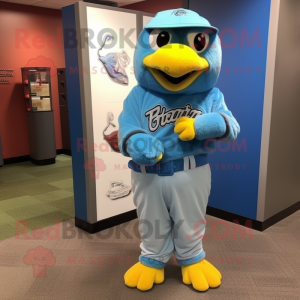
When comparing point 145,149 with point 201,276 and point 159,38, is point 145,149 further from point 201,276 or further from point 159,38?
point 201,276

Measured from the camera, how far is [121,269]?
90.8 inches

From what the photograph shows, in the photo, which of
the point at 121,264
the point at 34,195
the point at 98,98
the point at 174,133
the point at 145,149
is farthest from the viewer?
the point at 34,195

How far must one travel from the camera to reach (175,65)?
5.22 feet

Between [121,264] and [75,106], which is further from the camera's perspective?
[75,106]

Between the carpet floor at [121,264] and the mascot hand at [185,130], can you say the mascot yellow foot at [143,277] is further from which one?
the mascot hand at [185,130]

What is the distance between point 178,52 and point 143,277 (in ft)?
4.43

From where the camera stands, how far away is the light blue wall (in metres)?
2.63

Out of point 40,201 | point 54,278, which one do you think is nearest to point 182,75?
point 54,278

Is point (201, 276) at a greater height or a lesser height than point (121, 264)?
greater

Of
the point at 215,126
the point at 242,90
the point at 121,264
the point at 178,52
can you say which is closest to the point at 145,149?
the point at 215,126

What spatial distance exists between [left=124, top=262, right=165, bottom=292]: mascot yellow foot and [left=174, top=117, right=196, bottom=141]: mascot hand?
2.99 feet

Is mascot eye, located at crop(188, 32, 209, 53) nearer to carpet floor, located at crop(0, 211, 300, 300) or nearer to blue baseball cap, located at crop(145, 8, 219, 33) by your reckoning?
blue baseball cap, located at crop(145, 8, 219, 33)

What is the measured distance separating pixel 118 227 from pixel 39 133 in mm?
2937

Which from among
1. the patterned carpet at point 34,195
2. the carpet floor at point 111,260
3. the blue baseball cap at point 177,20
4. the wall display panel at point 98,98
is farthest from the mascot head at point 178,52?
the patterned carpet at point 34,195
